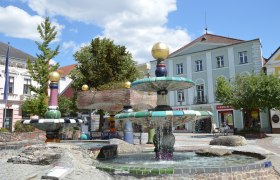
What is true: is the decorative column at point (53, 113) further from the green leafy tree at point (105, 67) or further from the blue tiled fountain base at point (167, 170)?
the green leafy tree at point (105, 67)

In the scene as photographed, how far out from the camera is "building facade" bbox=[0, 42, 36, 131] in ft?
103

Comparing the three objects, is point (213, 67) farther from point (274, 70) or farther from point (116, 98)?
point (116, 98)

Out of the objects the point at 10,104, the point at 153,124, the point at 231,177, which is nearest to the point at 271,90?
the point at 153,124

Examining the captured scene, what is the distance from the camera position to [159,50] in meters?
8.30

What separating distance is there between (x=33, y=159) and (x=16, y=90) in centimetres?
2994

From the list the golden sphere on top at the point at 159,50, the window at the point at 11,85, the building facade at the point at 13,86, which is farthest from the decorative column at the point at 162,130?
the window at the point at 11,85

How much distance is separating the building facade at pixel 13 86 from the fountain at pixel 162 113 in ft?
Result: 87.8

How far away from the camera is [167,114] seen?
6969 mm

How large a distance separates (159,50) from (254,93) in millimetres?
17799

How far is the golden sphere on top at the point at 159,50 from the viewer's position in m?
8.30

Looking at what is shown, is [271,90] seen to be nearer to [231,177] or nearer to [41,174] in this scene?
[231,177]

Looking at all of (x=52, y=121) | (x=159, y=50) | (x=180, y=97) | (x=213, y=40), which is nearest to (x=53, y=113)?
(x=52, y=121)

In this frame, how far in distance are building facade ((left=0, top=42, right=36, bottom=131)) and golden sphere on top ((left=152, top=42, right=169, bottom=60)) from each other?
26.7 metres

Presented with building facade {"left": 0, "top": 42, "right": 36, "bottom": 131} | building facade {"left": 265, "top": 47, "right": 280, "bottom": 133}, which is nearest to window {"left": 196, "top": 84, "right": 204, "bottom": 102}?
building facade {"left": 265, "top": 47, "right": 280, "bottom": 133}
